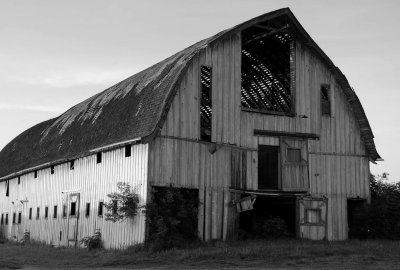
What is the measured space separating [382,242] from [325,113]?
6.30 metres

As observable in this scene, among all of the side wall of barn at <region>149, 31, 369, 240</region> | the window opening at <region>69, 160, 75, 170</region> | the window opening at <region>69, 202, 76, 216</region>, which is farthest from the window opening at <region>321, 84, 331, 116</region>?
the window opening at <region>69, 202, 76, 216</region>

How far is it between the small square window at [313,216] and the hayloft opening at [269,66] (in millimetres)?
4411

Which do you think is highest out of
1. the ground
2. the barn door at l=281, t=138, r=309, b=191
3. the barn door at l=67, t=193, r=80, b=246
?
the barn door at l=281, t=138, r=309, b=191

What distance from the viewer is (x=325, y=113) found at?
97.0 feet

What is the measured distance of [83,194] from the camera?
3106 centimetres

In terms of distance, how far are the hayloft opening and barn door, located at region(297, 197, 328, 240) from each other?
4.05m

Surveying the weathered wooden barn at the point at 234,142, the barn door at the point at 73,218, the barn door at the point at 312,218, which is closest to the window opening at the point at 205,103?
the weathered wooden barn at the point at 234,142

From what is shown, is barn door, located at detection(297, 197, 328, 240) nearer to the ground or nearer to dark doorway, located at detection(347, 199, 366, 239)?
dark doorway, located at detection(347, 199, 366, 239)

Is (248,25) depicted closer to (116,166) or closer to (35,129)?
(116,166)

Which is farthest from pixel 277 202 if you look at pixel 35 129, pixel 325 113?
pixel 35 129

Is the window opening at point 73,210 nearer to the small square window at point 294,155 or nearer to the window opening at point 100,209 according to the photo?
the window opening at point 100,209

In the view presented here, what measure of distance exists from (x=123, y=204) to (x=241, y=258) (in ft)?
19.1

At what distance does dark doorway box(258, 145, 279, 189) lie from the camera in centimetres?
2930

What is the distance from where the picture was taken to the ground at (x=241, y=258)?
20812 millimetres
